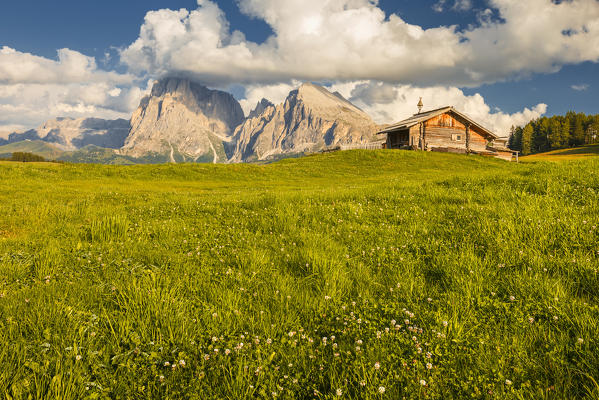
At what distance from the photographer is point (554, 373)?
2.88 meters

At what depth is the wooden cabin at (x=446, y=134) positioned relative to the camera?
56.0m

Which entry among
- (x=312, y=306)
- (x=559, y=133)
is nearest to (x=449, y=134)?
(x=312, y=306)

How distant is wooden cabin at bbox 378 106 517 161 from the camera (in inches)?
2203

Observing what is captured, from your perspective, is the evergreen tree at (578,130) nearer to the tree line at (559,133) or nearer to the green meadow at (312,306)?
the tree line at (559,133)

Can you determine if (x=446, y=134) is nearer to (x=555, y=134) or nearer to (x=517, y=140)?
(x=555, y=134)

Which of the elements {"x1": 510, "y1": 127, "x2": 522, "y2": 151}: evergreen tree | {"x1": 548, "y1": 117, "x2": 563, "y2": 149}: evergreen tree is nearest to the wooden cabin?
{"x1": 548, "y1": 117, "x2": 563, "y2": 149}: evergreen tree

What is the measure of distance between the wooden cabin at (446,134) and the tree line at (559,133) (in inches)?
4626

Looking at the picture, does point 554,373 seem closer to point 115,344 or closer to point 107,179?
point 115,344

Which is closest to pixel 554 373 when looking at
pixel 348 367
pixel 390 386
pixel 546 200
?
pixel 390 386

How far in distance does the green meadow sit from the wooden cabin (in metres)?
50.9

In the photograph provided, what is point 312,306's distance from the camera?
416 centimetres

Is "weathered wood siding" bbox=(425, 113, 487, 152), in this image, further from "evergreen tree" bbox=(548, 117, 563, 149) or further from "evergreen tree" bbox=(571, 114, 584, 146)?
"evergreen tree" bbox=(571, 114, 584, 146)

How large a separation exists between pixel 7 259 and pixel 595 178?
15354mm

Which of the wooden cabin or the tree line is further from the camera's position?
the tree line
